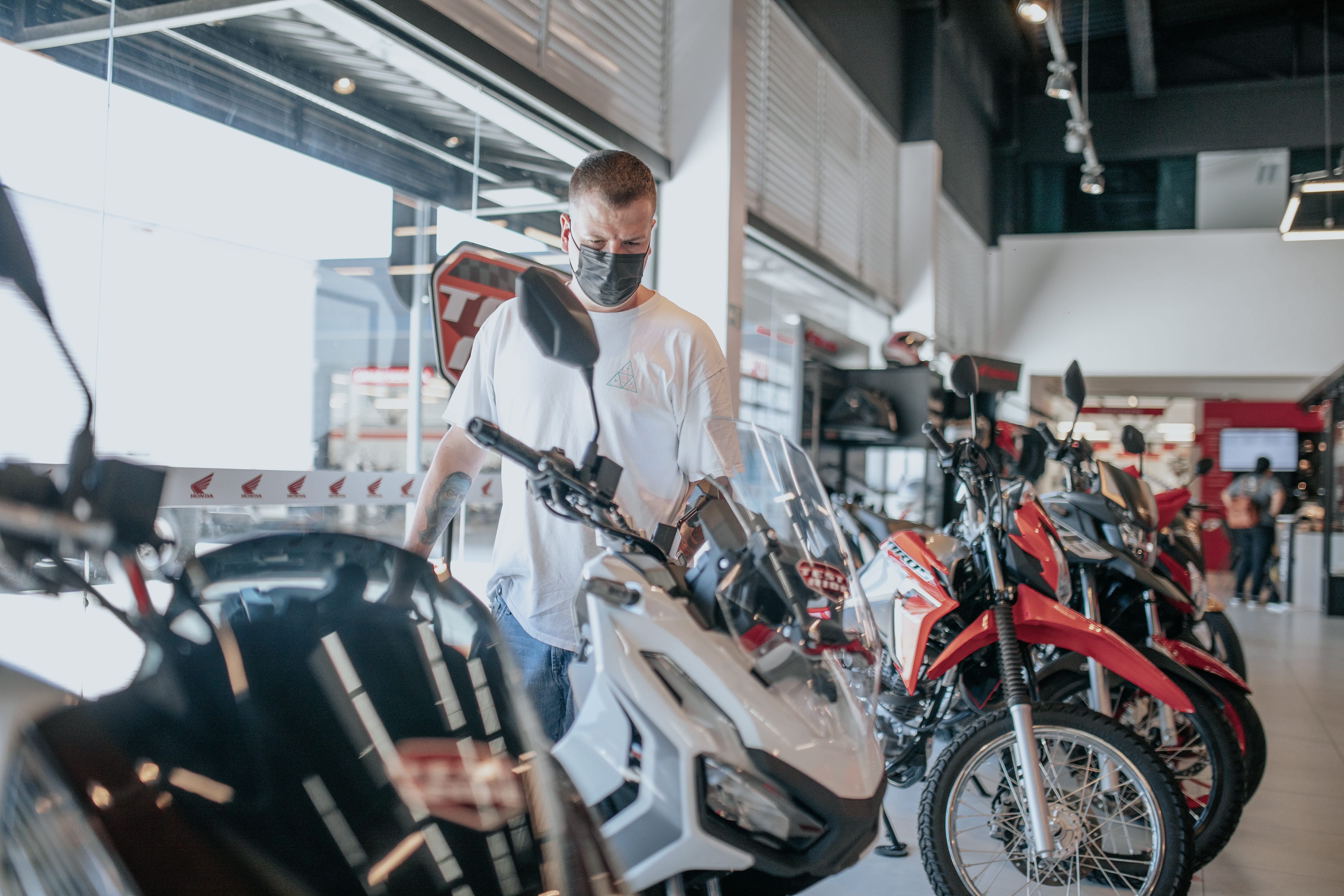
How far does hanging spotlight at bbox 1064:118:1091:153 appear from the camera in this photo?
9.28 m

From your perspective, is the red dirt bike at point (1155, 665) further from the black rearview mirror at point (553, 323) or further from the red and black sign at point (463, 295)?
the red and black sign at point (463, 295)

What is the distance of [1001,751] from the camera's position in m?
2.11

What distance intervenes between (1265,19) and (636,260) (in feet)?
45.7

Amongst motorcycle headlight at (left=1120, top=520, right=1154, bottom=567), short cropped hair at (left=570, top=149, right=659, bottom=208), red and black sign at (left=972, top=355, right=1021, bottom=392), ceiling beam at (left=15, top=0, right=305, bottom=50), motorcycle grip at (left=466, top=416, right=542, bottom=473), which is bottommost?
motorcycle headlight at (left=1120, top=520, right=1154, bottom=567)

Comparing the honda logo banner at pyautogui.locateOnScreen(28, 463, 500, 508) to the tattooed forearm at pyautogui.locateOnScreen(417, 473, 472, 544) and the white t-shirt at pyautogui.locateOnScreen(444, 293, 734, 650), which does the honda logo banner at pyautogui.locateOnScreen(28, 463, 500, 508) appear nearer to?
the tattooed forearm at pyautogui.locateOnScreen(417, 473, 472, 544)

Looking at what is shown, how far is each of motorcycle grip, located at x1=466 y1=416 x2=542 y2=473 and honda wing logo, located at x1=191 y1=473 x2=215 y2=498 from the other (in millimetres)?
1700

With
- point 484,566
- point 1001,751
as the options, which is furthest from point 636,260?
point 484,566

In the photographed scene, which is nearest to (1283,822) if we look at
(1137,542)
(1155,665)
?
(1137,542)

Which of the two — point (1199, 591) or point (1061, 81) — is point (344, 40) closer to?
point (1199, 591)

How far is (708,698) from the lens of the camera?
1.06 metres

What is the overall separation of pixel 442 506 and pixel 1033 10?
267 inches

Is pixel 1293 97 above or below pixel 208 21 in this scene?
above

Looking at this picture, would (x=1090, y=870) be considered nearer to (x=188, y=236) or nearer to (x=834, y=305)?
(x=188, y=236)

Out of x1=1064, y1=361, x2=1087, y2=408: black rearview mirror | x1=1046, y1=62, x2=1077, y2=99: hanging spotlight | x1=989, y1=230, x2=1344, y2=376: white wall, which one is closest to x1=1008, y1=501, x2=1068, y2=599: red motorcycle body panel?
x1=1064, y1=361, x2=1087, y2=408: black rearview mirror
